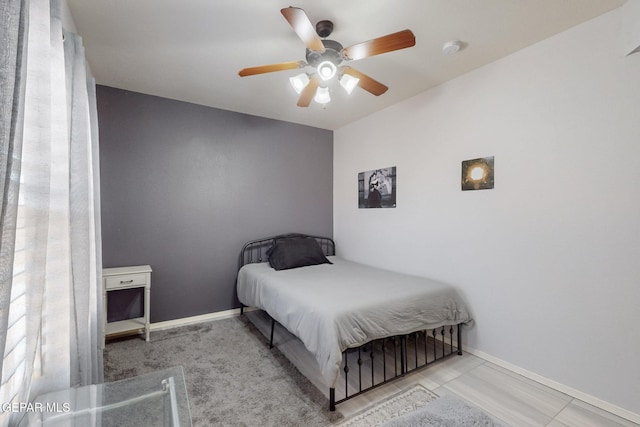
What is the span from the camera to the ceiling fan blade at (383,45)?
5.27ft

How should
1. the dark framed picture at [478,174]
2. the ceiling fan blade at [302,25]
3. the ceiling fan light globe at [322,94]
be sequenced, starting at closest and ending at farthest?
1. the ceiling fan blade at [302,25]
2. the ceiling fan light globe at [322,94]
3. the dark framed picture at [478,174]

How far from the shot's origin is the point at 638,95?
1737 mm

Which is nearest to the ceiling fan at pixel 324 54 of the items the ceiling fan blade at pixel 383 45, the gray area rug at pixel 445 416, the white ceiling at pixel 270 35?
the ceiling fan blade at pixel 383 45

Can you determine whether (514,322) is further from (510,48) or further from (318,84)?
(318,84)

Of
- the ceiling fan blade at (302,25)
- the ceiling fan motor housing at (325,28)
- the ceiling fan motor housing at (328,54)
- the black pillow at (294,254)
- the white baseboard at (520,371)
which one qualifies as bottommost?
the white baseboard at (520,371)

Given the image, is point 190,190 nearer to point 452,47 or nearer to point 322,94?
point 322,94

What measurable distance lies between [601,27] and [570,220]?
4.31 ft

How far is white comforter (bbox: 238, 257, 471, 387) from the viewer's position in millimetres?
1900

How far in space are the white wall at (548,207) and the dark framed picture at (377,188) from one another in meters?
0.37

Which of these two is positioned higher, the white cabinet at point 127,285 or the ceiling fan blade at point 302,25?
the ceiling fan blade at point 302,25

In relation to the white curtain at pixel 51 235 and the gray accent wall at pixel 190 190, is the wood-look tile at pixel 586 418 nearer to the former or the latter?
the white curtain at pixel 51 235

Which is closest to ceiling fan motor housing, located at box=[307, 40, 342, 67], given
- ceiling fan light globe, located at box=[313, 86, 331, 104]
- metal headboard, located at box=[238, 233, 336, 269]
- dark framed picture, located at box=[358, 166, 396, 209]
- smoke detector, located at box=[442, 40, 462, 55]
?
ceiling fan light globe, located at box=[313, 86, 331, 104]

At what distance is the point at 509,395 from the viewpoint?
2.01 meters

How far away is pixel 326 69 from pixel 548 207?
6.41 ft
